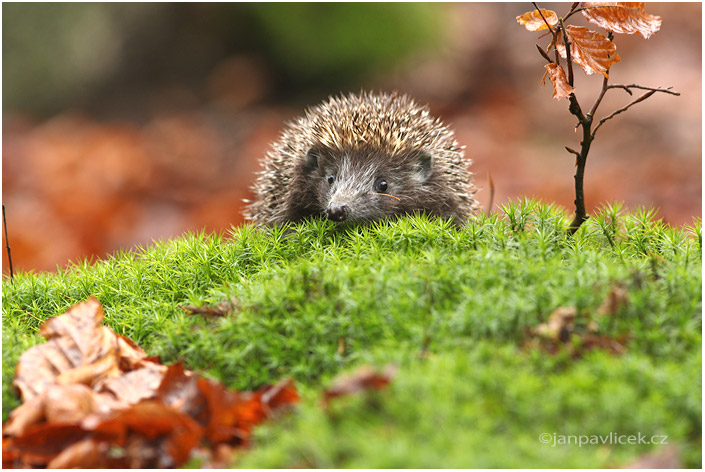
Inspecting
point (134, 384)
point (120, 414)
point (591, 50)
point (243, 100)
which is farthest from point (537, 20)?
point (243, 100)

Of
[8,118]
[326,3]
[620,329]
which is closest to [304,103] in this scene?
[326,3]

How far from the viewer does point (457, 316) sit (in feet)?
10.6

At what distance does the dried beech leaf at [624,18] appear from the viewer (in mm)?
4035

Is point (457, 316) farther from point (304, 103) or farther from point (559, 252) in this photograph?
point (304, 103)

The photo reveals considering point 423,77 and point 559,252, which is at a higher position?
point 423,77

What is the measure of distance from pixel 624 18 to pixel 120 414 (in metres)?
3.44

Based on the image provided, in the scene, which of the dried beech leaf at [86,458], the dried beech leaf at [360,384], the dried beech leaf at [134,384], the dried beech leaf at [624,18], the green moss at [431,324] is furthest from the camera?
the dried beech leaf at [624,18]

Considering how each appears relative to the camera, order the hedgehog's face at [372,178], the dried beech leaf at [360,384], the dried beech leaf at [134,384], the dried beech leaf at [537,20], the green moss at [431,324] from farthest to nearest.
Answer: the hedgehog's face at [372,178] < the dried beech leaf at [537,20] < the dried beech leaf at [134,384] < the dried beech leaf at [360,384] < the green moss at [431,324]

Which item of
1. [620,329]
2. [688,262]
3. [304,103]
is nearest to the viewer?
[620,329]

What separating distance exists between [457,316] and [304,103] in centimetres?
946

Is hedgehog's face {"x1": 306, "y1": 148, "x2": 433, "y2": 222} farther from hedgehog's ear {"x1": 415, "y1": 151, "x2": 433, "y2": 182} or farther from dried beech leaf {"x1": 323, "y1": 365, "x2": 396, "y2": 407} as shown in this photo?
dried beech leaf {"x1": 323, "y1": 365, "x2": 396, "y2": 407}

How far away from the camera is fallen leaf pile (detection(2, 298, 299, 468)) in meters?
2.85

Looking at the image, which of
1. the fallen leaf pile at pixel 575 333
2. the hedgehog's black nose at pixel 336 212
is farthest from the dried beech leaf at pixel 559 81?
the hedgehog's black nose at pixel 336 212

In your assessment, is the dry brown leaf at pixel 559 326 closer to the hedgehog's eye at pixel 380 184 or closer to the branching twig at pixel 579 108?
the branching twig at pixel 579 108
